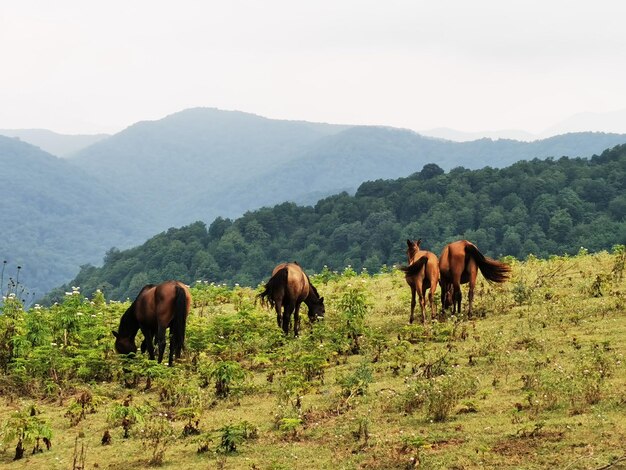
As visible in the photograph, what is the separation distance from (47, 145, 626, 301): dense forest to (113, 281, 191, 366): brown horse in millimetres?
75374

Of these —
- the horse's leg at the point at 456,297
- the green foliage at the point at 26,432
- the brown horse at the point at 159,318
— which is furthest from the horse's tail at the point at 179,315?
the horse's leg at the point at 456,297

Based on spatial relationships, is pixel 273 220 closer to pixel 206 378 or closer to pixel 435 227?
pixel 435 227

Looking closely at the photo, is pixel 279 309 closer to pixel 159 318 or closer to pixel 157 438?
pixel 159 318

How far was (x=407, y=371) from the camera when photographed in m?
14.5

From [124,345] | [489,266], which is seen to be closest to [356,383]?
[124,345]

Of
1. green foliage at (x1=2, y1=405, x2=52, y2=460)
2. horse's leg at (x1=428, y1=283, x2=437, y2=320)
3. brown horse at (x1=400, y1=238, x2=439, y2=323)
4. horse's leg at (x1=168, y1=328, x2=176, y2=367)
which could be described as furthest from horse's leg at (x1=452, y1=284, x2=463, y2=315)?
green foliage at (x1=2, y1=405, x2=52, y2=460)

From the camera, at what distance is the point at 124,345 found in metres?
17.1

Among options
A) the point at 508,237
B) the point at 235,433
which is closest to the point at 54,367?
the point at 235,433

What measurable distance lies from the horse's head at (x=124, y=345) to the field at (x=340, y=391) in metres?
0.42

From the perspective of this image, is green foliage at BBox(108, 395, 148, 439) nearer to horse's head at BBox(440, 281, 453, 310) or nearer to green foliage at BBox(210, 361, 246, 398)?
green foliage at BBox(210, 361, 246, 398)

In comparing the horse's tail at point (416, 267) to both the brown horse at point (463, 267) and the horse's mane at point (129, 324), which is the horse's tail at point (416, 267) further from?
→ the horse's mane at point (129, 324)

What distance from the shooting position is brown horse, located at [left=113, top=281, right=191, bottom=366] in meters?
16.4

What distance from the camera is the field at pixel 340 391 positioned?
10.2 meters

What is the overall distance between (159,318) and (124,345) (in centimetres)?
136
